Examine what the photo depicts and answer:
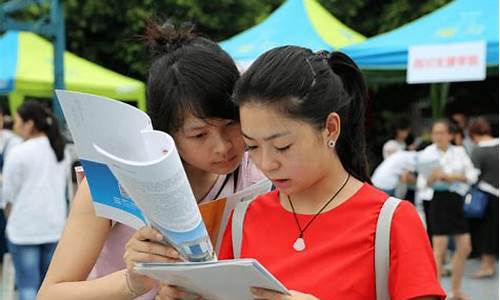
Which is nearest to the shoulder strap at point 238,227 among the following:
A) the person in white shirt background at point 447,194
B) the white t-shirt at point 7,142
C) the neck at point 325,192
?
the neck at point 325,192

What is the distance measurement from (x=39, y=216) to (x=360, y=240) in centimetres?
481

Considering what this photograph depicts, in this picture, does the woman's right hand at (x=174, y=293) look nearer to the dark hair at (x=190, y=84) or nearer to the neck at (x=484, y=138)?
the dark hair at (x=190, y=84)

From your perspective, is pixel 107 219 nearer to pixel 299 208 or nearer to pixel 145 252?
pixel 145 252

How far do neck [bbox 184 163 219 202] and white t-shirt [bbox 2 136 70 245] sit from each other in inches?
168

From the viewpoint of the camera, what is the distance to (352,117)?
1.69 meters

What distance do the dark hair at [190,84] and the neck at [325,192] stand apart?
26cm

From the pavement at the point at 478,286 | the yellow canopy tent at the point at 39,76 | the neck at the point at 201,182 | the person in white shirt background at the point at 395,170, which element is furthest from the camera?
the yellow canopy tent at the point at 39,76

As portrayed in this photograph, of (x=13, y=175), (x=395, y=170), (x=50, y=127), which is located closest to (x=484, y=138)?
(x=395, y=170)

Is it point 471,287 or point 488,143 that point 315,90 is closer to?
point 471,287

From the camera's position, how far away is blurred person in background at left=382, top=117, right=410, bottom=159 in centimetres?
1030

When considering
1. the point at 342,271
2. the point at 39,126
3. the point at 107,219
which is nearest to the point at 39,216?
the point at 39,126

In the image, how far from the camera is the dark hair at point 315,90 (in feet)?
5.05

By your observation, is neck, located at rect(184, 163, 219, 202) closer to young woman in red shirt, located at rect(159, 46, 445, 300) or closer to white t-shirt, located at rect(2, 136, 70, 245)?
young woman in red shirt, located at rect(159, 46, 445, 300)

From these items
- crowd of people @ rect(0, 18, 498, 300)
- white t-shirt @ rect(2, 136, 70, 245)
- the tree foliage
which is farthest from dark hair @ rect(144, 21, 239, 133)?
the tree foliage
